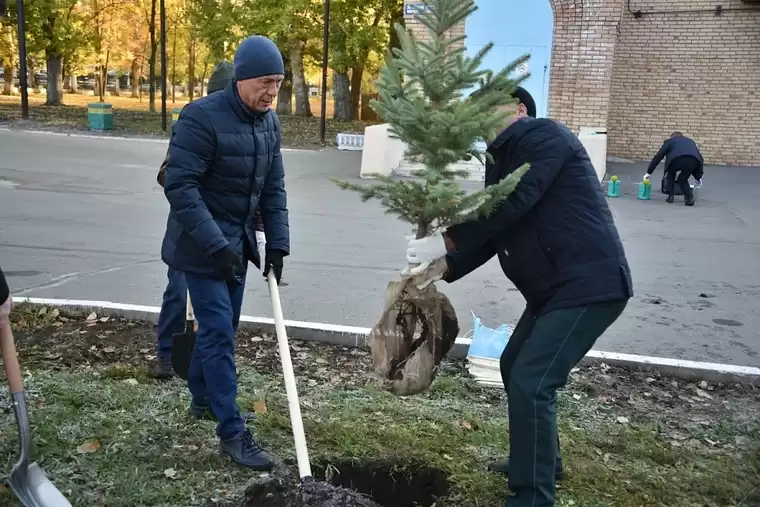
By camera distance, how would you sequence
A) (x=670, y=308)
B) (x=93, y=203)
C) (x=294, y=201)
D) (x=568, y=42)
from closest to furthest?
(x=670, y=308), (x=93, y=203), (x=294, y=201), (x=568, y=42)

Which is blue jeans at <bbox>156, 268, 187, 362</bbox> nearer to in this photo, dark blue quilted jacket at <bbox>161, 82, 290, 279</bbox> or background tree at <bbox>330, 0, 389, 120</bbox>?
dark blue quilted jacket at <bbox>161, 82, 290, 279</bbox>

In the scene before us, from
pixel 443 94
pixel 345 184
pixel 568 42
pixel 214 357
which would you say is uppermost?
pixel 568 42

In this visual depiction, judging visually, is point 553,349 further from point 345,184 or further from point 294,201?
point 294,201

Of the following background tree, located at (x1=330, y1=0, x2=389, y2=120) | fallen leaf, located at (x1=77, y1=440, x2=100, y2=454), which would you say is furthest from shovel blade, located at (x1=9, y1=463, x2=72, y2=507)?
background tree, located at (x1=330, y1=0, x2=389, y2=120)

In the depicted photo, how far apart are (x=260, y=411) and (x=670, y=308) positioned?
4.05 m

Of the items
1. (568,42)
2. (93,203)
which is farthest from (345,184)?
(568,42)

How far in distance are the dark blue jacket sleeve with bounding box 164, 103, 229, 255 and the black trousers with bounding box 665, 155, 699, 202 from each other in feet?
35.8

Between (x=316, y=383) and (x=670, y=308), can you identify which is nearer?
(x=316, y=383)

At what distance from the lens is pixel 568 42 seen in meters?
15.4

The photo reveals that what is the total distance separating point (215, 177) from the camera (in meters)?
3.40

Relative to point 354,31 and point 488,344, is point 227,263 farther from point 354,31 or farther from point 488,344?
point 354,31

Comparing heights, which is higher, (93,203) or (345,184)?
(345,184)

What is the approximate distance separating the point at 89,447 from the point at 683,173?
11.4 meters

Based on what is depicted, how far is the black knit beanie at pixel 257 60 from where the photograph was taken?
3.24 meters
